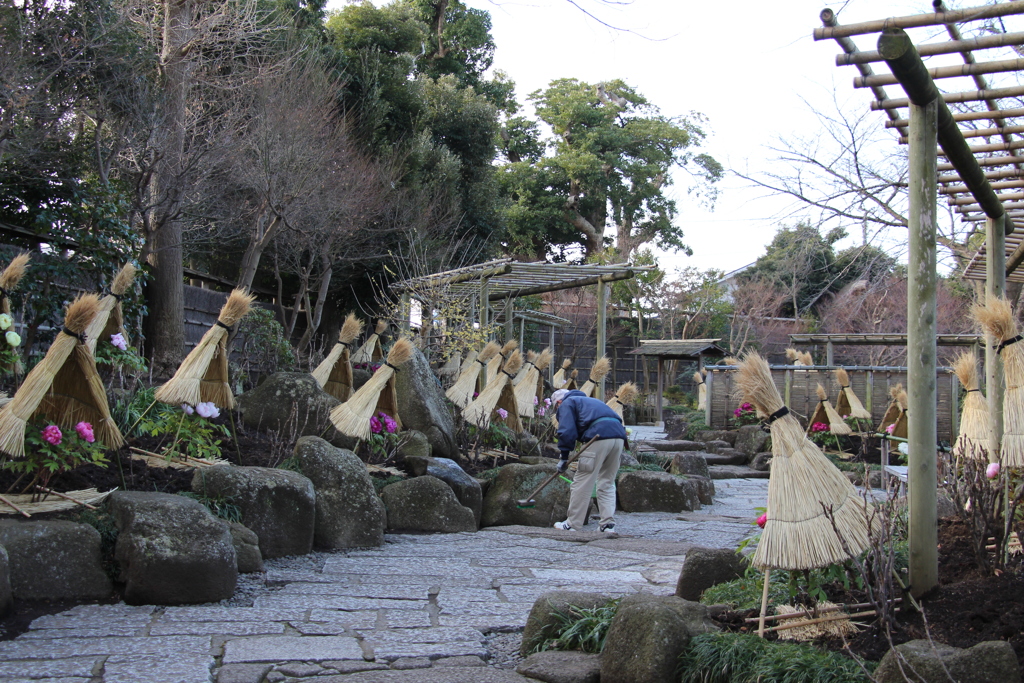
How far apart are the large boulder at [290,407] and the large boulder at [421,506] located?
104 cm

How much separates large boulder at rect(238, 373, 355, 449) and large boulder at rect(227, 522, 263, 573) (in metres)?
2.28

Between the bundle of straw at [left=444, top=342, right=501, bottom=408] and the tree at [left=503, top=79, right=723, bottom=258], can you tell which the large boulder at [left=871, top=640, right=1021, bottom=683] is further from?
the tree at [left=503, top=79, right=723, bottom=258]

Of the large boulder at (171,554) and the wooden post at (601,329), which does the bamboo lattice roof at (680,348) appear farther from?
the large boulder at (171,554)

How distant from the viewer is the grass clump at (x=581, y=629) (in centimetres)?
338

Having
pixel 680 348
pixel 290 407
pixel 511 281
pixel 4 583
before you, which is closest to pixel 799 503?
pixel 4 583

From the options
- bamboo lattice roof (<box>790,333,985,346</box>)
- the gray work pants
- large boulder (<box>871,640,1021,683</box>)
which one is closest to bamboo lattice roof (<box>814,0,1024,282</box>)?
large boulder (<box>871,640,1021,683</box>)

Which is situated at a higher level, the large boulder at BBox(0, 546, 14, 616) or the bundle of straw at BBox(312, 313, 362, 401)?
the bundle of straw at BBox(312, 313, 362, 401)

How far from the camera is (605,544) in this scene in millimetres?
6312

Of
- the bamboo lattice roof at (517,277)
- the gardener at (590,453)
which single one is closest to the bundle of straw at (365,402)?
the gardener at (590,453)

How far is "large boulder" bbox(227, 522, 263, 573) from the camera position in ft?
15.5

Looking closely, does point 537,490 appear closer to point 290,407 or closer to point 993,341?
point 290,407

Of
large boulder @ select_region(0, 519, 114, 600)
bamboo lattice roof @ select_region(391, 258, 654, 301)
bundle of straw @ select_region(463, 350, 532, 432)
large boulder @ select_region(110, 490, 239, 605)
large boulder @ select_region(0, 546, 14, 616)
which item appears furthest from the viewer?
bamboo lattice roof @ select_region(391, 258, 654, 301)

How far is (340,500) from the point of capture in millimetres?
5816

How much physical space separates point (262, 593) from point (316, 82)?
986 centimetres
